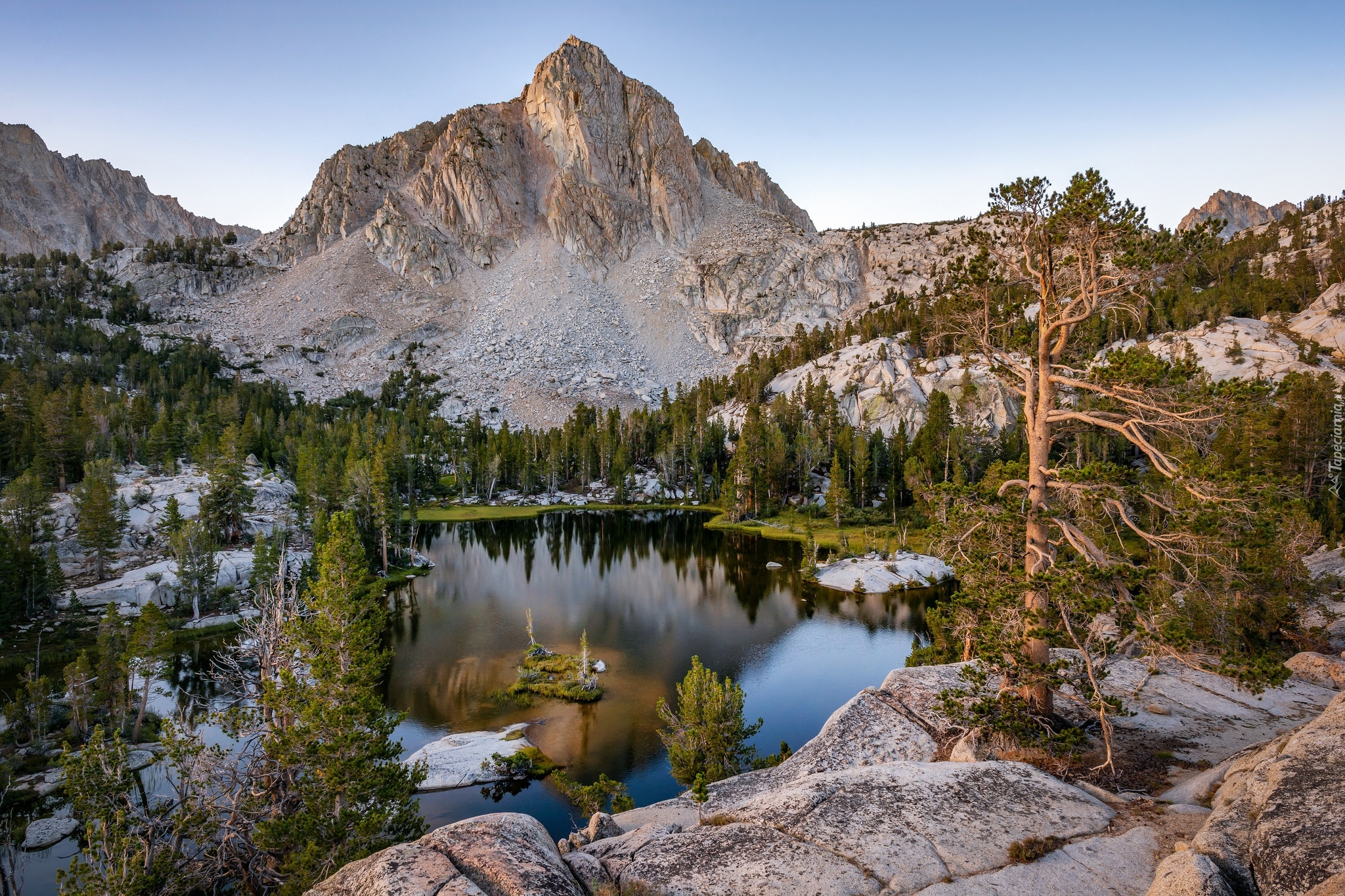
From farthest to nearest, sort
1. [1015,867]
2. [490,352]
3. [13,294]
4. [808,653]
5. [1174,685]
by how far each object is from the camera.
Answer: [490,352] < [13,294] < [808,653] < [1174,685] < [1015,867]

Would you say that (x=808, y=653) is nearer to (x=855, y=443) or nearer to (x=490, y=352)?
(x=855, y=443)

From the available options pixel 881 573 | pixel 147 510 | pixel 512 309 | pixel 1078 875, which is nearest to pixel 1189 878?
pixel 1078 875

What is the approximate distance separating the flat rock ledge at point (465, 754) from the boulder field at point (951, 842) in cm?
1496

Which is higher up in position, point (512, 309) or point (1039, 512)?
point (512, 309)

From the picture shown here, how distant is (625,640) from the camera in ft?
143

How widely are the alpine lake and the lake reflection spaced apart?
0.13 meters

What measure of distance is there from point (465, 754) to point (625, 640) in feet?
55.7

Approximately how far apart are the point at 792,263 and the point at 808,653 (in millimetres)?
168079

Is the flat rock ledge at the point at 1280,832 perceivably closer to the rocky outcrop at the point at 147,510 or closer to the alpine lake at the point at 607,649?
the alpine lake at the point at 607,649

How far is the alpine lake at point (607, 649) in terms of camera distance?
2687 cm

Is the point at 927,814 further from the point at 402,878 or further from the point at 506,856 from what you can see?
the point at 402,878

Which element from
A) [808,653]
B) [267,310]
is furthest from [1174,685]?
[267,310]

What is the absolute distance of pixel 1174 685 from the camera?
57.6 ft

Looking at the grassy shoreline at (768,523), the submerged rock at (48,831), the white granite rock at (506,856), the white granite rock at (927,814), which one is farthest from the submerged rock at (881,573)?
the submerged rock at (48,831)
